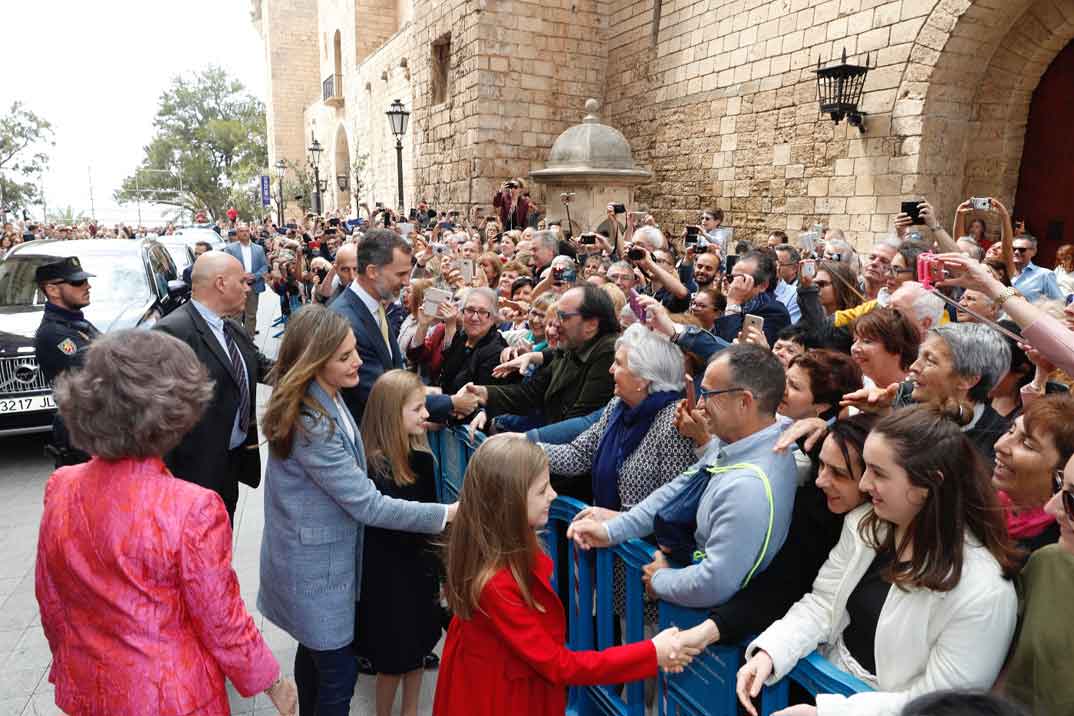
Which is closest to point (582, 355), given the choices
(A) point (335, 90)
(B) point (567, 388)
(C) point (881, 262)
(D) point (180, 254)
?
(B) point (567, 388)

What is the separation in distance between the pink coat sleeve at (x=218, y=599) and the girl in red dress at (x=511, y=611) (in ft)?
1.78

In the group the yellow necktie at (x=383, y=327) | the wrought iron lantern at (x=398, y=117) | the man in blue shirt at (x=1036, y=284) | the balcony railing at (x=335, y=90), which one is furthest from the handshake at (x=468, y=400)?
the balcony railing at (x=335, y=90)

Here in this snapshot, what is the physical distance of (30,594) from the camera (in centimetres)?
397

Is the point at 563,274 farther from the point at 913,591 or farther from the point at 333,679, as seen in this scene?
the point at 913,591

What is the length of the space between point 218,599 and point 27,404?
546 centimetres

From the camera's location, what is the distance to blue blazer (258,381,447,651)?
2.29m

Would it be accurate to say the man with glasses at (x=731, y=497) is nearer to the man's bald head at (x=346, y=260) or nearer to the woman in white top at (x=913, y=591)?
the woman in white top at (x=913, y=591)

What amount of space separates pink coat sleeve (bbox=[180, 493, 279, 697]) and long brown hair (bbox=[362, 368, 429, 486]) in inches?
35.7

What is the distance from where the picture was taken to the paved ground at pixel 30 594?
10.1 feet

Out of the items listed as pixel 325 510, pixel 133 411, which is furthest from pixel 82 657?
pixel 325 510

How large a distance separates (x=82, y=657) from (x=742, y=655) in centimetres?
174

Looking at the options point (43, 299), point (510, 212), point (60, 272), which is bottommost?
point (43, 299)

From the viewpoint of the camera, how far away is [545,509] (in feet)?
6.17

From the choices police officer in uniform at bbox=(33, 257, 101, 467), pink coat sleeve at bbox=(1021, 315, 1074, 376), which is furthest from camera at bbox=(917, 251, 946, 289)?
police officer in uniform at bbox=(33, 257, 101, 467)
